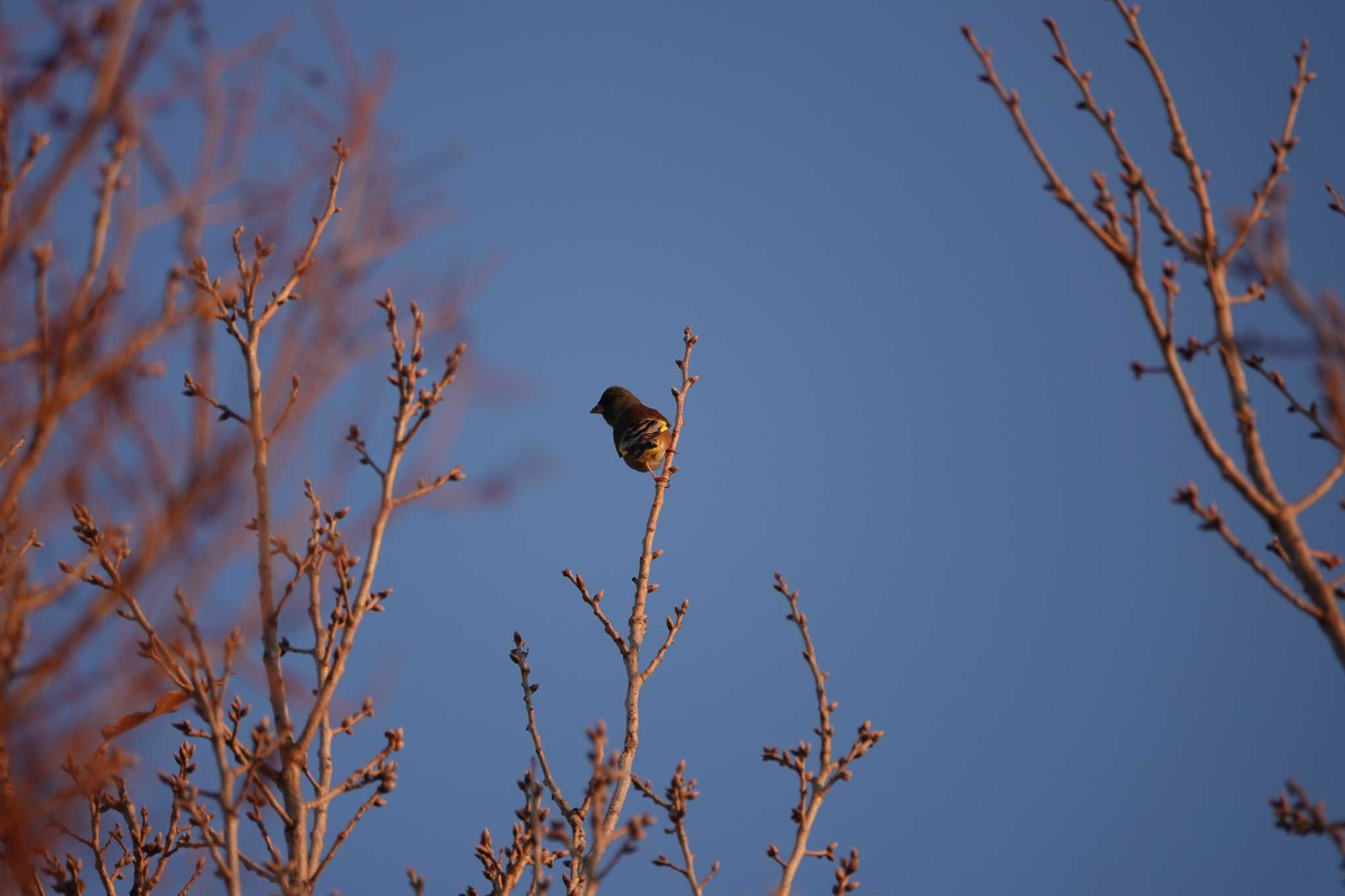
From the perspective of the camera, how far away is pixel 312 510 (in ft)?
12.1

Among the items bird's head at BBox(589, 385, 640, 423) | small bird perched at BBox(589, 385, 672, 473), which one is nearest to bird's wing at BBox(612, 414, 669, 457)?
small bird perched at BBox(589, 385, 672, 473)

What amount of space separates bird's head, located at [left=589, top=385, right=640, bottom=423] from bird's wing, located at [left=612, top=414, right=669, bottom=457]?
58.1 inches

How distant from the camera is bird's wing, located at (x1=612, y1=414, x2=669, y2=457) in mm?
11945

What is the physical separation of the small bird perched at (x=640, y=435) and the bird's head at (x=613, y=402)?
0.28 ft

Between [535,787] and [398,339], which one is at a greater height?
[398,339]

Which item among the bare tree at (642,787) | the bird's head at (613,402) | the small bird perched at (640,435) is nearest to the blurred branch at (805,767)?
the bare tree at (642,787)

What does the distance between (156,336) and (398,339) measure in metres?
1.45

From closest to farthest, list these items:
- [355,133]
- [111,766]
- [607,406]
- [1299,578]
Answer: [111,766]
[355,133]
[1299,578]
[607,406]

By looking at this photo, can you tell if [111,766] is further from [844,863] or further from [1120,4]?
[1120,4]

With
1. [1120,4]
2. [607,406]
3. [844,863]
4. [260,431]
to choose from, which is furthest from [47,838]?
[607,406]

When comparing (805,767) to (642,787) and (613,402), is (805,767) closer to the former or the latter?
(642,787)

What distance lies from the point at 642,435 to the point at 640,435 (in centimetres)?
2

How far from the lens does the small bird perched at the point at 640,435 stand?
11945mm

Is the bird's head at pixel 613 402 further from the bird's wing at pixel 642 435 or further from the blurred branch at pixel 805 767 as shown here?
the blurred branch at pixel 805 767
